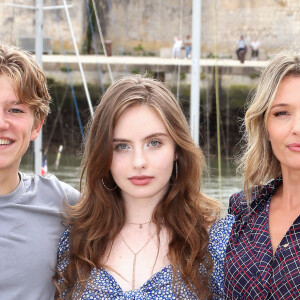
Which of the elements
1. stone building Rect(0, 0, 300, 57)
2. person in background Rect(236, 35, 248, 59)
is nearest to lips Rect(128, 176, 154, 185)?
person in background Rect(236, 35, 248, 59)

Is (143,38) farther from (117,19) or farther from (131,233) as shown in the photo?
(131,233)

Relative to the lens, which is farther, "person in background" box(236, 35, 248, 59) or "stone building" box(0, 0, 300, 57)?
"stone building" box(0, 0, 300, 57)

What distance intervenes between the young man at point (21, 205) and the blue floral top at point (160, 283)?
0.12 m

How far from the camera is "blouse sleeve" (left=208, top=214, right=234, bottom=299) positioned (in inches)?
107

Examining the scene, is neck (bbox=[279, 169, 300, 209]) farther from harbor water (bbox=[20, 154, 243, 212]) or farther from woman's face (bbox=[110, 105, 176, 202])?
harbor water (bbox=[20, 154, 243, 212])

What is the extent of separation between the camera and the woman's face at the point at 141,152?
9.04ft

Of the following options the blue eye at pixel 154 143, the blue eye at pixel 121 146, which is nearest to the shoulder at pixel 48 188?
the blue eye at pixel 121 146

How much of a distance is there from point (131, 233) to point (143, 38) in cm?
2279

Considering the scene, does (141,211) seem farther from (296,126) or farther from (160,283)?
(296,126)

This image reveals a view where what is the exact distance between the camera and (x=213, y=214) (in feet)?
9.41

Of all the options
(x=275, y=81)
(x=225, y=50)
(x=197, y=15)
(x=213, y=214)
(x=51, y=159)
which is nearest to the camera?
(x=275, y=81)

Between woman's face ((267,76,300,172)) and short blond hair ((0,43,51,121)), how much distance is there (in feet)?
3.02

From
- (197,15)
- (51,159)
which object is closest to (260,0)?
(51,159)

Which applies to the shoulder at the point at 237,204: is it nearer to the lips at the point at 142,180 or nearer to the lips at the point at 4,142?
the lips at the point at 142,180
